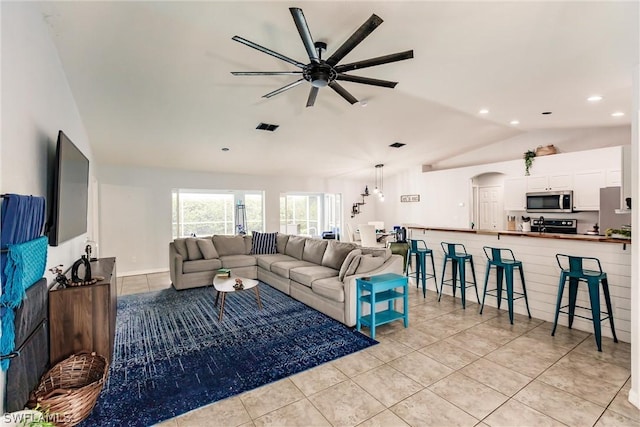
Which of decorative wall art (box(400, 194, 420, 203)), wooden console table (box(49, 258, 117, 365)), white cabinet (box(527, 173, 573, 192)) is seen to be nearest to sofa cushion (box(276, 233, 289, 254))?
wooden console table (box(49, 258, 117, 365))

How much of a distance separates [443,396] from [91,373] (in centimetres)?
258

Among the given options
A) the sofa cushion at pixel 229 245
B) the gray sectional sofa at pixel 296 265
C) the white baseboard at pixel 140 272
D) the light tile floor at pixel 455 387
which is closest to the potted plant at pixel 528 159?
the light tile floor at pixel 455 387

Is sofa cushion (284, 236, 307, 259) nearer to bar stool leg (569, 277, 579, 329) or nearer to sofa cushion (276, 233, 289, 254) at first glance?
sofa cushion (276, 233, 289, 254)

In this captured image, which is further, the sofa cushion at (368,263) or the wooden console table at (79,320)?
the sofa cushion at (368,263)

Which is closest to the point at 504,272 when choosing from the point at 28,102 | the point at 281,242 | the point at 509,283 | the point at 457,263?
the point at 509,283

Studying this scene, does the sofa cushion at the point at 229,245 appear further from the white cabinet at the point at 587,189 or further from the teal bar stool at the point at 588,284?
the white cabinet at the point at 587,189

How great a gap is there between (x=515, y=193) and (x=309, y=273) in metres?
5.07

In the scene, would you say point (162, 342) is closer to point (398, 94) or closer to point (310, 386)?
point (310, 386)

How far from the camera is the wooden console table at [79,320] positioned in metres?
2.20

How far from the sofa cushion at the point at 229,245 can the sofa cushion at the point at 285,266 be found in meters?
1.21

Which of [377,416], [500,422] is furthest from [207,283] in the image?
[500,422]

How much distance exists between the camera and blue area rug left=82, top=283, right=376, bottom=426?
7.32ft

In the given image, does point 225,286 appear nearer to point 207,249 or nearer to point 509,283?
point 207,249

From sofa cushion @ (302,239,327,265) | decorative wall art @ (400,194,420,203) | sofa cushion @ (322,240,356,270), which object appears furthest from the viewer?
decorative wall art @ (400,194,420,203)
